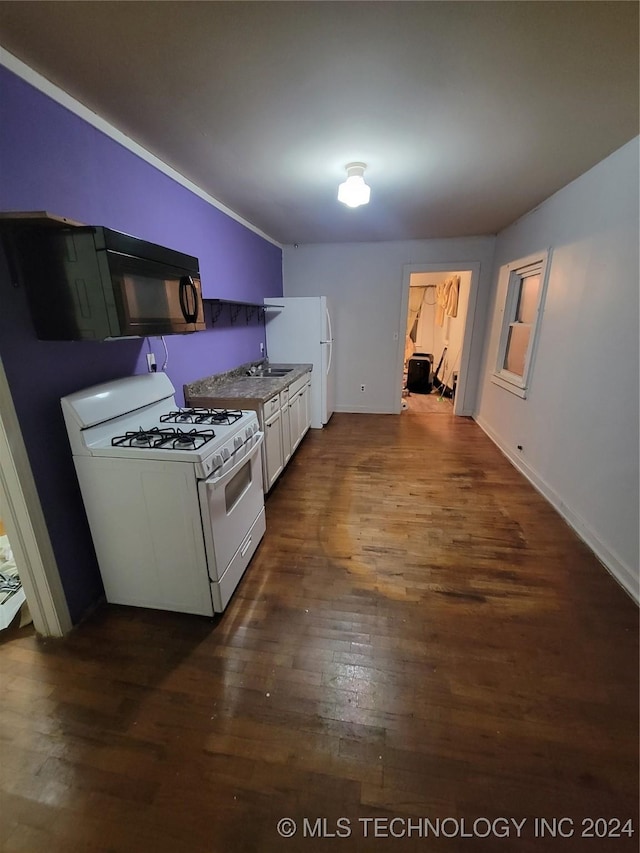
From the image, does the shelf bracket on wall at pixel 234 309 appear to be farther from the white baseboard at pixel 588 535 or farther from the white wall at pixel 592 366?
the white baseboard at pixel 588 535

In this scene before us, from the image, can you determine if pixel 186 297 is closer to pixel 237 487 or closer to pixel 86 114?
pixel 86 114

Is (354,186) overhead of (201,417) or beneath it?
overhead

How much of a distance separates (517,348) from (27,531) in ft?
14.5

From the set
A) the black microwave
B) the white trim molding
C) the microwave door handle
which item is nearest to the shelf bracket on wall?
the microwave door handle

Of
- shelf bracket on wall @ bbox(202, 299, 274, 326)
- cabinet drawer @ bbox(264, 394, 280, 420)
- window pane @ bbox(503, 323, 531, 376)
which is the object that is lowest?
cabinet drawer @ bbox(264, 394, 280, 420)

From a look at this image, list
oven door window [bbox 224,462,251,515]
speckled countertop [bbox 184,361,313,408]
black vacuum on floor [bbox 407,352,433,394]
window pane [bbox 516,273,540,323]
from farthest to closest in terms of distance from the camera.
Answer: black vacuum on floor [bbox 407,352,433,394] → window pane [bbox 516,273,540,323] → speckled countertop [bbox 184,361,313,408] → oven door window [bbox 224,462,251,515]

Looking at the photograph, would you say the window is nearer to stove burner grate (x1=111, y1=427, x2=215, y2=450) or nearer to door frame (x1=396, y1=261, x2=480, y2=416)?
door frame (x1=396, y1=261, x2=480, y2=416)

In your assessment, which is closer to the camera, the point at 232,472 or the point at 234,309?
the point at 232,472

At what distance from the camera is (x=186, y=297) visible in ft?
6.59

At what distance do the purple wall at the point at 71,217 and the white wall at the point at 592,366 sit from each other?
291 centimetres

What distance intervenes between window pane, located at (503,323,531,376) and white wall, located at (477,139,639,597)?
0.52 meters

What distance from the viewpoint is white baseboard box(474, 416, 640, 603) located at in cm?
195

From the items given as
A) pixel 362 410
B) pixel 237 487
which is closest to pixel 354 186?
pixel 237 487

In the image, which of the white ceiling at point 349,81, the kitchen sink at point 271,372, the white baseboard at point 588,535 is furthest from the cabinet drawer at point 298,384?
the white baseboard at point 588,535
